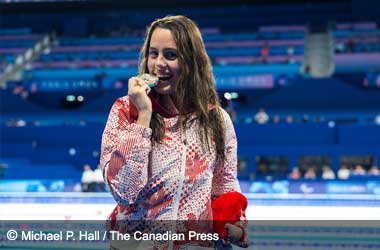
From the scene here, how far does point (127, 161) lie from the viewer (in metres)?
1.09

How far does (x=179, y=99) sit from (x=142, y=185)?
22 centimetres

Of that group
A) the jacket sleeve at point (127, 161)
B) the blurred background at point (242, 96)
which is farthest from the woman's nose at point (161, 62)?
the blurred background at point (242, 96)

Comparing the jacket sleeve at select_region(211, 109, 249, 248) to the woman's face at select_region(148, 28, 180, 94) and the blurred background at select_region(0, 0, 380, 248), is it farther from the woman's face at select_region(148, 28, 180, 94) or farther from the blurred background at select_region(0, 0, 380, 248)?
the blurred background at select_region(0, 0, 380, 248)

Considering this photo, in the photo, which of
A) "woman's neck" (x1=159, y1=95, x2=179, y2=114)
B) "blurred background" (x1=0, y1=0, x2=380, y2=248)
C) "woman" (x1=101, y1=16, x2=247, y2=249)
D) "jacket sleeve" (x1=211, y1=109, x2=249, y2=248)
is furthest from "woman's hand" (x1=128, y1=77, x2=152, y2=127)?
"blurred background" (x1=0, y1=0, x2=380, y2=248)

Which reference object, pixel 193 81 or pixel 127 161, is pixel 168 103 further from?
pixel 127 161

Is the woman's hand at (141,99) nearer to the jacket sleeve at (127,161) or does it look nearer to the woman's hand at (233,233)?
the jacket sleeve at (127,161)

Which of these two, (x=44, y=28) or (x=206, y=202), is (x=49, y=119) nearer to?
(x=44, y=28)

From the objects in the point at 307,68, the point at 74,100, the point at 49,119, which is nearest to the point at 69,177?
the point at 49,119

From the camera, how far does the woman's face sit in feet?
3.91

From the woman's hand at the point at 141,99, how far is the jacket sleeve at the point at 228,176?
23cm

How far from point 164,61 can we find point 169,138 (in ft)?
0.56

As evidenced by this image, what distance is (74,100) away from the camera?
1283cm

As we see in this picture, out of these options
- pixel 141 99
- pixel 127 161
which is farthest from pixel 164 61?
pixel 127 161

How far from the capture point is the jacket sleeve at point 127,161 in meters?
1.09
